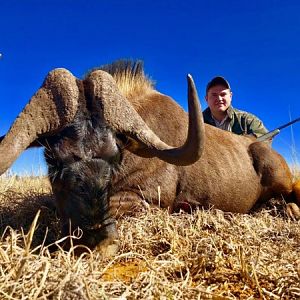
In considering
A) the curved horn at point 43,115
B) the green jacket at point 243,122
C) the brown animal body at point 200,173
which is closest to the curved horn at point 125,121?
the curved horn at point 43,115

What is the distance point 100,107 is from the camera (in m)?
3.87

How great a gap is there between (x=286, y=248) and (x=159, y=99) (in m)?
2.62

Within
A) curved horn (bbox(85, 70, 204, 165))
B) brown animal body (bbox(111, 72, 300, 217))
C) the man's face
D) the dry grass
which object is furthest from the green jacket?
curved horn (bbox(85, 70, 204, 165))

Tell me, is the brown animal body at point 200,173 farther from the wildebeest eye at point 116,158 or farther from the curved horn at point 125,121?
the wildebeest eye at point 116,158

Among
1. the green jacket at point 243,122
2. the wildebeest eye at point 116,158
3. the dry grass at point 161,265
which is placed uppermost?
the green jacket at point 243,122

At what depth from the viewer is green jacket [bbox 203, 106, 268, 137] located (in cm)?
840

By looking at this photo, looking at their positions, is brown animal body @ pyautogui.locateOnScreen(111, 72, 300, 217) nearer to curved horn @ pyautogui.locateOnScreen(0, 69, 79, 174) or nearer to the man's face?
curved horn @ pyautogui.locateOnScreen(0, 69, 79, 174)

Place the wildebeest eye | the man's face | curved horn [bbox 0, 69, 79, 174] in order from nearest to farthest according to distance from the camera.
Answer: curved horn [bbox 0, 69, 79, 174]
the wildebeest eye
the man's face

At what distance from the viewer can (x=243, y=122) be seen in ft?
27.9

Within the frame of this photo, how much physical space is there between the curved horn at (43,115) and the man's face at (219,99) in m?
4.74

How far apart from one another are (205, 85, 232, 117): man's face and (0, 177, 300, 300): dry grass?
14.1 feet

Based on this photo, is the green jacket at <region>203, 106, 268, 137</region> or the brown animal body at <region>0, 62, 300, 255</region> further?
the green jacket at <region>203, 106, 268, 137</region>

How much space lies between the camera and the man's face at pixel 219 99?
8.36 m

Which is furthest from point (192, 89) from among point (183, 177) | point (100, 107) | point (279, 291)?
point (183, 177)
